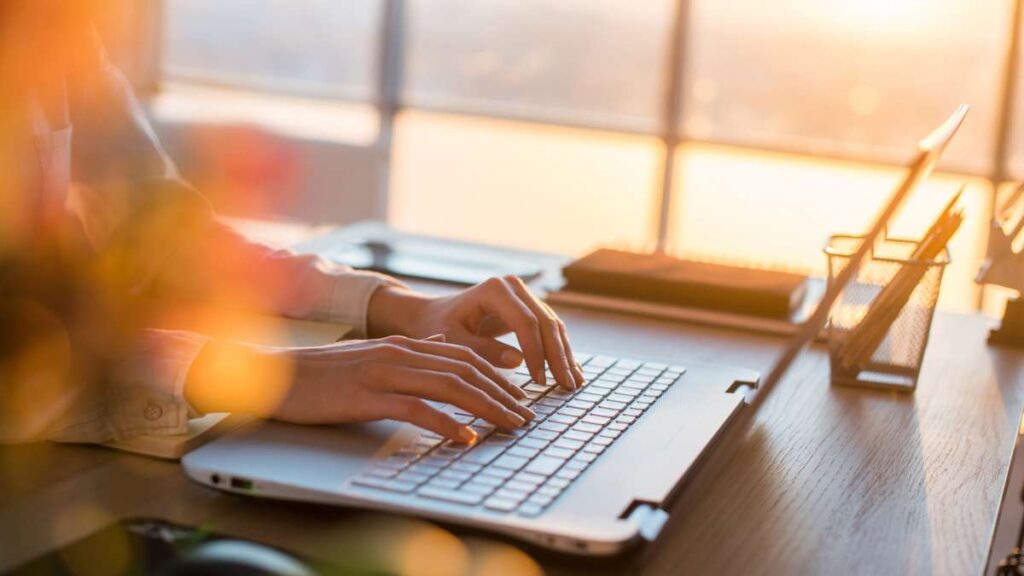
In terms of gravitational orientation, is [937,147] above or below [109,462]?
above

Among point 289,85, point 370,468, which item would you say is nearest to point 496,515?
point 370,468

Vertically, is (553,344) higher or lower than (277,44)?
lower

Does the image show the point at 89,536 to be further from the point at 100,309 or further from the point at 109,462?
the point at 100,309

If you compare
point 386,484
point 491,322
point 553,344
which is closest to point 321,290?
point 491,322

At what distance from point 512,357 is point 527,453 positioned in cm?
26

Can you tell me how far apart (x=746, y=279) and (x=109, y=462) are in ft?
2.94

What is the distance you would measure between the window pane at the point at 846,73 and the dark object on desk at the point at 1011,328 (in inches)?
113

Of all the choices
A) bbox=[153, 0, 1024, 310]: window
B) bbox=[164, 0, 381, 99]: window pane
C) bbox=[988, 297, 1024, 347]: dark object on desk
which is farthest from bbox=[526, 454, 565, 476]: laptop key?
bbox=[164, 0, 381, 99]: window pane

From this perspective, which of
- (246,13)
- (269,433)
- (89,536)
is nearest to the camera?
(89,536)

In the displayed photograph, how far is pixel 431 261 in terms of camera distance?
176 cm

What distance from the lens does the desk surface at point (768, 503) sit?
2.77 ft

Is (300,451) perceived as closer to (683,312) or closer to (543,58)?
(683,312)

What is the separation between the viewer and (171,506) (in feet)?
2.93

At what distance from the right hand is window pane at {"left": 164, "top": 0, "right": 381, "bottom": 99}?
157 inches
